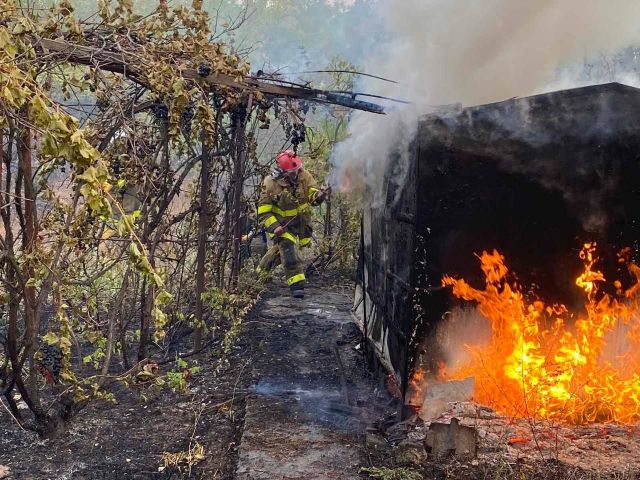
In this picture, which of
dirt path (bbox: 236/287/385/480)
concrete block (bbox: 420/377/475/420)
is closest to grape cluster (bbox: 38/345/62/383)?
dirt path (bbox: 236/287/385/480)

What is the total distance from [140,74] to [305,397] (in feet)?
10.6

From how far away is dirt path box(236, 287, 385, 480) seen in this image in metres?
4.32

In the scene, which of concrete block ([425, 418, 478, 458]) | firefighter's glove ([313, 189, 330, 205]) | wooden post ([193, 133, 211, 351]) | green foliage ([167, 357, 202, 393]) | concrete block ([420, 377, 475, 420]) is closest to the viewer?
concrete block ([425, 418, 478, 458])

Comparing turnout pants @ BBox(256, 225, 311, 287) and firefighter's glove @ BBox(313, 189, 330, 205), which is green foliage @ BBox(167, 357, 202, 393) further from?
firefighter's glove @ BBox(313, 189, 330, 205)

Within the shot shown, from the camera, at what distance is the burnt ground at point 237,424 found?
4.37 meters

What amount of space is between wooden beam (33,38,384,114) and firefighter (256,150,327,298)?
3.58m

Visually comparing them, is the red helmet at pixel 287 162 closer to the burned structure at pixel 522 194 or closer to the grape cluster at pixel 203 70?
A: the grape cluster at pixel 203 70

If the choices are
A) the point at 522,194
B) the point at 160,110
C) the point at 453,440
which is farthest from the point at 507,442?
the point at 160,110

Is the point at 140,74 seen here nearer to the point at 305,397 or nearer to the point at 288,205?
the point at 305,397

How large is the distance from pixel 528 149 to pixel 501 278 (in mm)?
1054

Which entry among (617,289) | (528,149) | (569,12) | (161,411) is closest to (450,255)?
(528,149)

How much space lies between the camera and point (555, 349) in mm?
5027

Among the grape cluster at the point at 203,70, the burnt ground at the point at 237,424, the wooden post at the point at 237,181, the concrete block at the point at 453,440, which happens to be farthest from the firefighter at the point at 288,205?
the concrete block at the point at 453,440

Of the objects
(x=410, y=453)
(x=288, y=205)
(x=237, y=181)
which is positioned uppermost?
(x=237, y=181)
